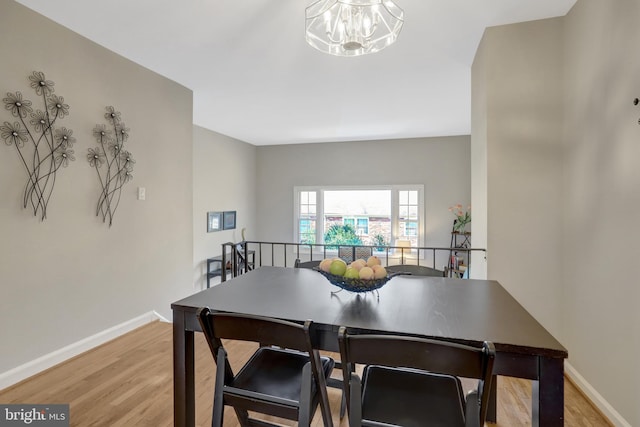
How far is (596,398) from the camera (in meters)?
1.92

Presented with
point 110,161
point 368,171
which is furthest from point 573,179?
point 368,171

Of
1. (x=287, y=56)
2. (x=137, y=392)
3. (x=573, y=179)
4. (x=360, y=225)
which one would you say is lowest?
(x=137, y=392)

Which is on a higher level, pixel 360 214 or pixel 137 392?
pixel 360 214

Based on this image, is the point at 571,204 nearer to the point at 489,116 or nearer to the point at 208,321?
the point at 489,116

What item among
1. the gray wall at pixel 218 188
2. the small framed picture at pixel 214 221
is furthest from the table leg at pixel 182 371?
the small framed picture at pixel 214 221

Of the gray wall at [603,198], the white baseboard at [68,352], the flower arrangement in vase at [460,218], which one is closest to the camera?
the gray wall at [603,198]

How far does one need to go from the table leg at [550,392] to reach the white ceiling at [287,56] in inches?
84.4

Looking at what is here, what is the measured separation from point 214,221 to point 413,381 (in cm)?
496

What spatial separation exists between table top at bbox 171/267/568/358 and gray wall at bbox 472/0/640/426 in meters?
0.77

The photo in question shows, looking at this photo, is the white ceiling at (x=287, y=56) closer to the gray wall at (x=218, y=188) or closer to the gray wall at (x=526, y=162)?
the gray wall at (x=526, y=162)

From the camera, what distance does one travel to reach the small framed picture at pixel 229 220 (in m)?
6.00

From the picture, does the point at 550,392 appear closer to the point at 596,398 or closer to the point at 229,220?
the point at 596,398

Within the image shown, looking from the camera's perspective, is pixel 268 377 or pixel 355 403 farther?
pixel 268 377

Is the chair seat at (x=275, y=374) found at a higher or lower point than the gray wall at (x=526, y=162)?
lower
